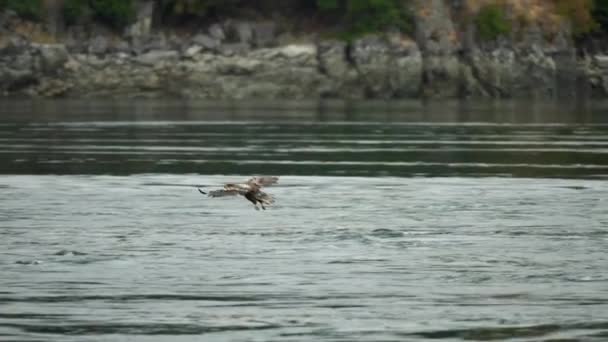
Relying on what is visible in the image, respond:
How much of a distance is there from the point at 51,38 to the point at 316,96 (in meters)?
13.0

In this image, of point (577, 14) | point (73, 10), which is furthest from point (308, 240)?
point (577, 14)

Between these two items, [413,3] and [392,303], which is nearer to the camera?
[392,303]

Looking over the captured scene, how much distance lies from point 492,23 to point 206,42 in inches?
557

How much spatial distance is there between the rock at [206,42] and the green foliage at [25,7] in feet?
25.0

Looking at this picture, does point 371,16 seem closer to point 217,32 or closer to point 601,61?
point 217,32

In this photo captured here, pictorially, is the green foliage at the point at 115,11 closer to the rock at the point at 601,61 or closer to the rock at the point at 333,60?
the rock at the point at 333,60

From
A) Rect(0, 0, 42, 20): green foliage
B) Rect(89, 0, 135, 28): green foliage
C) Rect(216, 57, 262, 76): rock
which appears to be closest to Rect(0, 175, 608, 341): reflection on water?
Rect(216, 57, 262, 76): rock

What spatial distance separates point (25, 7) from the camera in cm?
8631

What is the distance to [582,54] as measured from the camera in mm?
91562

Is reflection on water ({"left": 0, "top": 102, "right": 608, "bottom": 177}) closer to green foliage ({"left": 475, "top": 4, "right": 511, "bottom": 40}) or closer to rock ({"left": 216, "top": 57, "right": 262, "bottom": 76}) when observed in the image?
rock ({"left": 216, "top": 57, "right": 262, "bottom": 76})

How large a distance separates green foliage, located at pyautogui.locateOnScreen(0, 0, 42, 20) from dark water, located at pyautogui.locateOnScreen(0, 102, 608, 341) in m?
40.5

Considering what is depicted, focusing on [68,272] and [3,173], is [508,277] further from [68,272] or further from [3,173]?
[3,173]

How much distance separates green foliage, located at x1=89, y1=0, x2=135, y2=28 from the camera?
87.1 meters

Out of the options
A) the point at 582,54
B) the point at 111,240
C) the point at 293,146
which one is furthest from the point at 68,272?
the point at 582,54
